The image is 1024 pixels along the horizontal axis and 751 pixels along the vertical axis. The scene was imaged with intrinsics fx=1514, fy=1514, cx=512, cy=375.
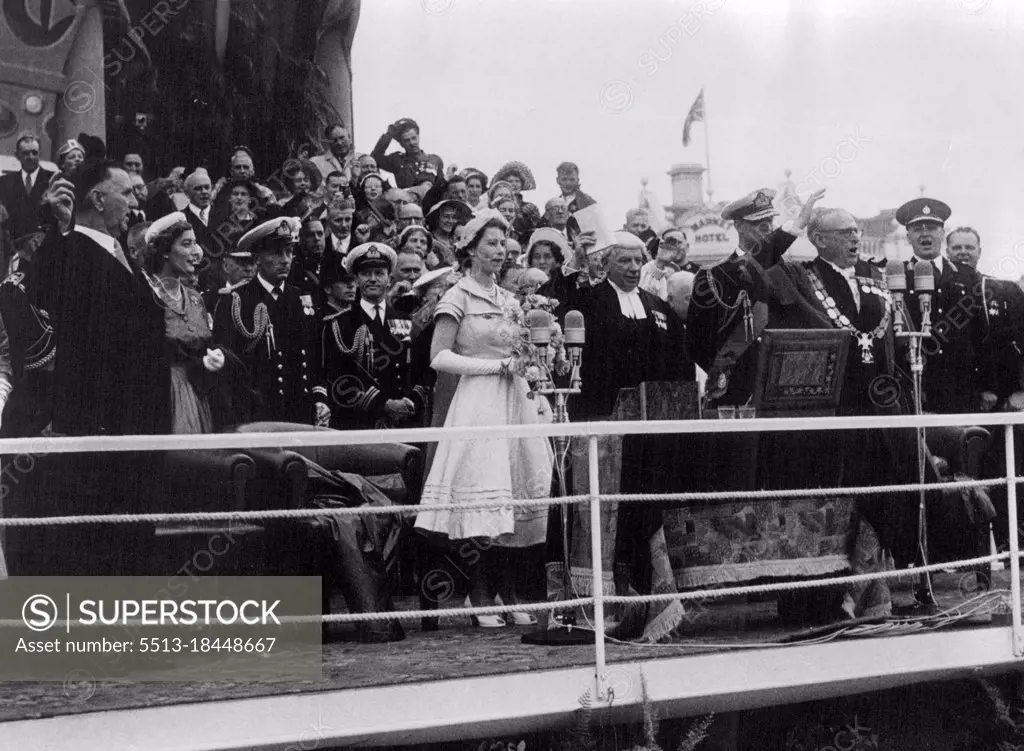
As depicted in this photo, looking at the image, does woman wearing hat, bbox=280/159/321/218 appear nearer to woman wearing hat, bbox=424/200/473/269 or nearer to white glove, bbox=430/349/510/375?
woman wearing hat, bbox=424/200/473/269

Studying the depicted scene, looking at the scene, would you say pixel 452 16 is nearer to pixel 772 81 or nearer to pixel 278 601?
pixel 772 81

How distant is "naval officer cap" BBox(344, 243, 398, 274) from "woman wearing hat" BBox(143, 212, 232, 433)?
2.31 feet

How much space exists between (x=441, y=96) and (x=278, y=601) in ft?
8.28

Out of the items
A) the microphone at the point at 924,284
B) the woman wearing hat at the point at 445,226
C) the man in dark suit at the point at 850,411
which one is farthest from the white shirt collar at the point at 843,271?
the woman wearing hat at the point at 445,226

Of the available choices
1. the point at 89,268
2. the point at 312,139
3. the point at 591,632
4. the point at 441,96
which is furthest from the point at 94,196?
the point at 591,632

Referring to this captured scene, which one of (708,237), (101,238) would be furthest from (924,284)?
(101,238)

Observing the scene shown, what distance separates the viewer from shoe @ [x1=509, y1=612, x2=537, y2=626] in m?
6.29

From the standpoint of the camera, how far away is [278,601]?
582 centimetres

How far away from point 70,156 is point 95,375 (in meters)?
0.89

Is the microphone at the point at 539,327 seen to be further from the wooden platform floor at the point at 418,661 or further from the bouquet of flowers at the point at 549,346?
the wooden platform floor at the point at 418,661

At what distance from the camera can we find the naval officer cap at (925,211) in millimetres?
8156

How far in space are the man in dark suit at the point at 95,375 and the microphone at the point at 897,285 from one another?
3.12 metres

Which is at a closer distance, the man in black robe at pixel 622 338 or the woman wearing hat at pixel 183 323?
the woman wearing hat at pixel 183 323

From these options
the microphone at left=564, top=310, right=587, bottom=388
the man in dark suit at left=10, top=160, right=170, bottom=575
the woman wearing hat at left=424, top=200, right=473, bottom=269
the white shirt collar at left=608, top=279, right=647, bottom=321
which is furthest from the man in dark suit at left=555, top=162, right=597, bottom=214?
the man in dark suit at left=10, top=160, right=170, bottom=575
